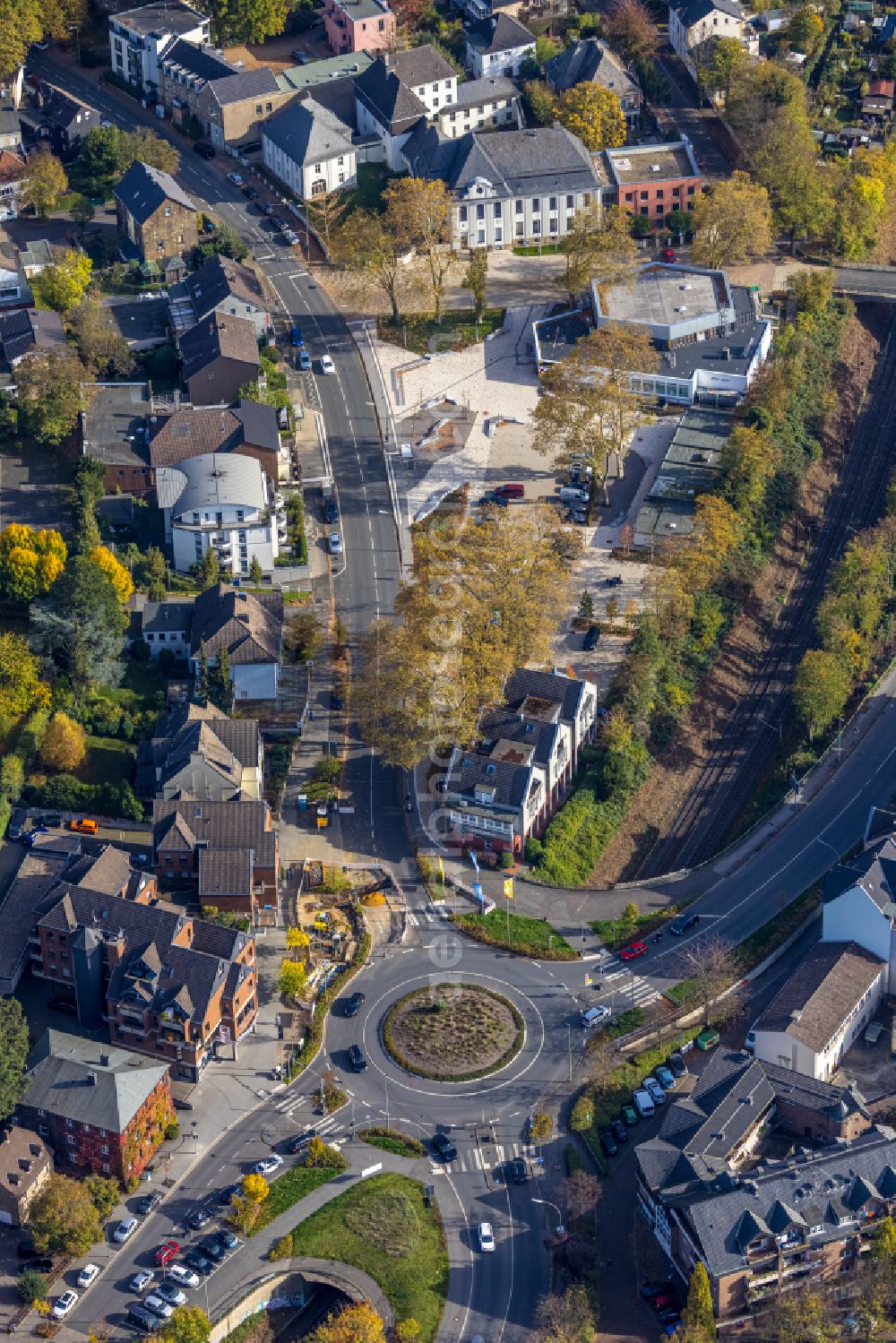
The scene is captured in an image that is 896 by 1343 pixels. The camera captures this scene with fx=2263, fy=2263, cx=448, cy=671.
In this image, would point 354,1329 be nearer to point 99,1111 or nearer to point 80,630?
point 99,1111

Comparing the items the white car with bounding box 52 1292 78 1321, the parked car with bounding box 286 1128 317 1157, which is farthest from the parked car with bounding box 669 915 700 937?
the white car with bounding box 52 1292 78 1321

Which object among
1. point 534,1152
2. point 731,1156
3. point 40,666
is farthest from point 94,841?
point 731,1156

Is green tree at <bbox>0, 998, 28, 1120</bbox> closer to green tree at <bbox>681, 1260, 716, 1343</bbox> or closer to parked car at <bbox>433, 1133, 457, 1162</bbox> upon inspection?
parked car at <bbox>433, 1133, 457, 1162</bbox>

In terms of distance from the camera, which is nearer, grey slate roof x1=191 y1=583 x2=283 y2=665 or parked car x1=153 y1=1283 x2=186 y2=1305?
parked car x1=153 y1=1283 x2=186 y2=1305

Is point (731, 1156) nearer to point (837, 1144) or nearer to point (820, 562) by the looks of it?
point (837, 1144)

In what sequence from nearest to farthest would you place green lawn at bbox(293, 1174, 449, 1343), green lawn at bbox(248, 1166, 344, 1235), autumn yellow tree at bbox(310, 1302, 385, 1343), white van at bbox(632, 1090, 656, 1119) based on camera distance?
autumn yellow tree at bbox(310, 1302, 385, 1343) < green lawn at bbox(293, 1174, 449, 1343) < green lawn at bbox(248, 1166, 344, 1235) < white van at bbox(632, 1090, 656, 1119)

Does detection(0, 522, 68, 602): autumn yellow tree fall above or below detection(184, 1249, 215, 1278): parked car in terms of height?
above

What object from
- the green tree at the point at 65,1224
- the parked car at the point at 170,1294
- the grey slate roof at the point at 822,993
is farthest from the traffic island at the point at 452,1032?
the green tree at the point at 65,1224
